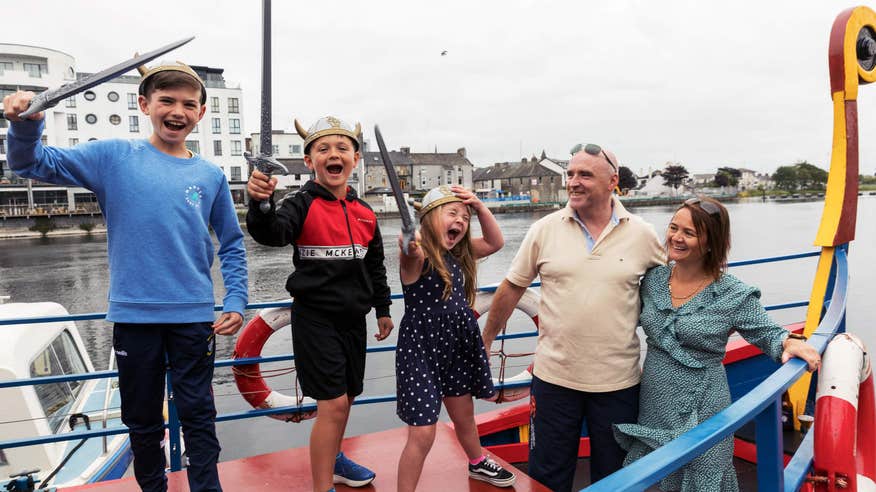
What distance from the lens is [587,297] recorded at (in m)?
2.34

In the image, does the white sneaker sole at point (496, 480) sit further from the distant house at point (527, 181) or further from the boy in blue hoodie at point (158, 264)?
the distant house at point (527, 181)

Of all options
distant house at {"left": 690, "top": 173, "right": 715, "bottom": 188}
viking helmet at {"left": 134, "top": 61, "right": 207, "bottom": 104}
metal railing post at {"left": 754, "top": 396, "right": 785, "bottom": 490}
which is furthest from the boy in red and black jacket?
distant house at {"left": 690, "top": 173, "right": 715, "bottom": 188}

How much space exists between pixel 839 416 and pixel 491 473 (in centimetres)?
141

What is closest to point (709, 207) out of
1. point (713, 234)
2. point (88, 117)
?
point (713, 234)

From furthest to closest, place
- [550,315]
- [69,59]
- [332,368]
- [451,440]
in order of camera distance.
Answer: [69,59] < [451,440] < [550,315] < [332,368]

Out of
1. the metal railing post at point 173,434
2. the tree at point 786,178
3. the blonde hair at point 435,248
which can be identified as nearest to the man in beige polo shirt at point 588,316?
the blonde hair at point 435,248

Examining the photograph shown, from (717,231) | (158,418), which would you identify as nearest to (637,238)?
(717,231)

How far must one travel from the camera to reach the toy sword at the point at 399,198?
1.93 m

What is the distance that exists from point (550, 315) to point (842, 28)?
2.56 m

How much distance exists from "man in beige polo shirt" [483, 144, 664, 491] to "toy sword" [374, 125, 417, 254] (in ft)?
2.32

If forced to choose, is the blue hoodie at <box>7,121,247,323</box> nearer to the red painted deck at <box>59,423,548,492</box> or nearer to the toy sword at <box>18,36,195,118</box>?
the toy sword at <box>18,36,195,118</box>

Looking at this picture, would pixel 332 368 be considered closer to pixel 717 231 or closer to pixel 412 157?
pixel 717 231

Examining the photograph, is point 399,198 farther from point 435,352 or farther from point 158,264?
point 158,264

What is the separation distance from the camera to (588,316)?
2.33 m
